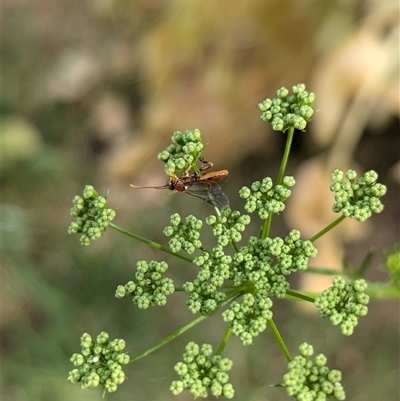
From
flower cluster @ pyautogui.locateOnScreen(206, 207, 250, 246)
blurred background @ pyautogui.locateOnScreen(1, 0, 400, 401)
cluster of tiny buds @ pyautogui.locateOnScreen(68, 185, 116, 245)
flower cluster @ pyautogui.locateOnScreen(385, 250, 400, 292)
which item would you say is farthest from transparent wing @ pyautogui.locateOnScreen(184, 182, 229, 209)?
blurred background @ pyautogui.locateOnScreen(1, 0, 400, 401)

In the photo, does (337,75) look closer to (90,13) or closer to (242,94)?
(242,94)

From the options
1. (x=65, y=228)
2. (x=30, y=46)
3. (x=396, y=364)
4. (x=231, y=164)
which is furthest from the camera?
(x=30, y=46)

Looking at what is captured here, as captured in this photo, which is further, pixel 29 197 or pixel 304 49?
pixel 29 197

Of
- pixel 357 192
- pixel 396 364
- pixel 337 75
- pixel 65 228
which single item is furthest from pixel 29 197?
pixel 357 192

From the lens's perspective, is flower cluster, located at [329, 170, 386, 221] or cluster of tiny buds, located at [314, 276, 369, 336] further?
flower cluster, located at [329, 170, 386, 221]

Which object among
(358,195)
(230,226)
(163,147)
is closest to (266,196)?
(230,226)

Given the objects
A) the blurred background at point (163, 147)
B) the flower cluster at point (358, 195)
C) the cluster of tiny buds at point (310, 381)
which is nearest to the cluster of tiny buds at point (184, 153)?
the flower cluster at point (358, 195)

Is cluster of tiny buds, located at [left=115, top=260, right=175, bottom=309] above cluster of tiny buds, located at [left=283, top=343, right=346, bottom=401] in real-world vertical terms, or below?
above

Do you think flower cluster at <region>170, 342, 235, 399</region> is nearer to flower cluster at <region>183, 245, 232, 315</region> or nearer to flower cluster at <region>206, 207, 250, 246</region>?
flower cluster at <region>183, 245, 232, 315</region>
